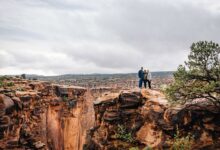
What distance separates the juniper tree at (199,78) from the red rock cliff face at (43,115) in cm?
1893

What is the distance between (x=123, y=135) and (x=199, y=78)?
844 cm

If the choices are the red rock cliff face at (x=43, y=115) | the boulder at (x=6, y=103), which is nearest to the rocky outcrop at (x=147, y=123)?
the boulder at (x=6, y=103)

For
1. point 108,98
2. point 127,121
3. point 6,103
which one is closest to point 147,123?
point 127,121

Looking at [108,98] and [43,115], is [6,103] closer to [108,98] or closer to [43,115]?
[108,98]

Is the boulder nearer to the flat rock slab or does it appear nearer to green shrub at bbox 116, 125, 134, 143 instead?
the flat rock slab

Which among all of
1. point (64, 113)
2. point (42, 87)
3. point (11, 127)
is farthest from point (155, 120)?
point (64, 113)

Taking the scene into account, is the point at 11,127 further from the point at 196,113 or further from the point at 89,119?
the point at 89,119

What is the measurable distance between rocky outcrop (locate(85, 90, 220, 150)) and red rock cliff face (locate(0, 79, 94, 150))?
9.87 m

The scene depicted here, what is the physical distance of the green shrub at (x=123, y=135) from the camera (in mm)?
29216

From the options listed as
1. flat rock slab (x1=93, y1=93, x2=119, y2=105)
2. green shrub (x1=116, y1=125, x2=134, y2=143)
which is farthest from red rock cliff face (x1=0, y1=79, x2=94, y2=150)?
green shrub (x1=116, y1=125, x2=134, y2=143)

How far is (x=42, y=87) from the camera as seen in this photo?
58.4 metres

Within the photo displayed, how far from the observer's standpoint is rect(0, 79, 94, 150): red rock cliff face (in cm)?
3738

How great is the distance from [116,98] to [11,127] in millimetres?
13178

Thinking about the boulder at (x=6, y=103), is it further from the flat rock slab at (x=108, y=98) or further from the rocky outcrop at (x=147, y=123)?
the flat rock slab at (x=108, y=98)
